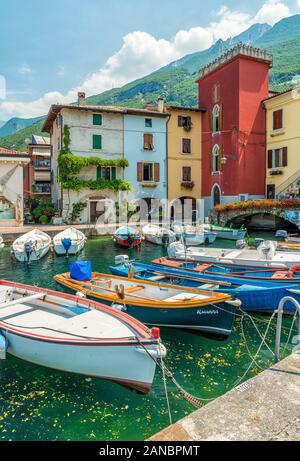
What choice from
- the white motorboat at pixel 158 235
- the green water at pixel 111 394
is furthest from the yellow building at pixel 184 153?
the green water at pixel 111 394

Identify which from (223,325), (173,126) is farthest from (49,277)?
(173,126)

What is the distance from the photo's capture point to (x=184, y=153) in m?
33.2

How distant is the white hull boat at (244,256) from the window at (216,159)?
729 inches

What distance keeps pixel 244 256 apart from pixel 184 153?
22001mm

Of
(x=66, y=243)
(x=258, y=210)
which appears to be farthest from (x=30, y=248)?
(x=258, y=210)

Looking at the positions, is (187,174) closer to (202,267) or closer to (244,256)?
(244,256)

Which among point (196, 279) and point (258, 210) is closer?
point (196, 279)

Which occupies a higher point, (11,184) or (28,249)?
(11,184)

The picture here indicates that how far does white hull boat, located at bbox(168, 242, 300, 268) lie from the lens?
466 inches

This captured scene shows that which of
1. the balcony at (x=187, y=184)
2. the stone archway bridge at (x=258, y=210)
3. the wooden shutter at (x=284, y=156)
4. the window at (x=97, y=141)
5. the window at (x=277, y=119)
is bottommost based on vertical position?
the stone archway bridge at (x=258, y=210)

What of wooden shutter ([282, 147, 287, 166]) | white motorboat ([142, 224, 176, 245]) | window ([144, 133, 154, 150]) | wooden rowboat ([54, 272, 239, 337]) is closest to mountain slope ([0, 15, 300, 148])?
window ([144, 133, 154, 150])

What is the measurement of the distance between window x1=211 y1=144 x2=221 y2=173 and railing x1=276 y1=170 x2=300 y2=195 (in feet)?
18.6

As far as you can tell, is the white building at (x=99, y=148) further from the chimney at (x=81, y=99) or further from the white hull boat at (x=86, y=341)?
the white hull boat at (x=86, y=341)

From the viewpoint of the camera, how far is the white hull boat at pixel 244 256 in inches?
466
